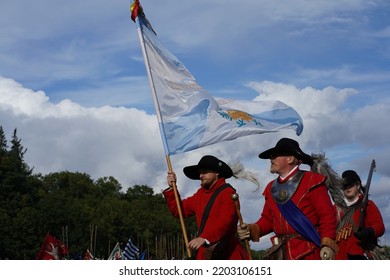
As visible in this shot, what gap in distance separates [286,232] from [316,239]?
15.0 inches

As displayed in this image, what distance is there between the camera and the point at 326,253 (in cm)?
965

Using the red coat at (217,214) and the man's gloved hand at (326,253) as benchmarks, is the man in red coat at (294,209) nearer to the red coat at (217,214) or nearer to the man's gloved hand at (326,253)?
the man's gloved hand at (326,253)

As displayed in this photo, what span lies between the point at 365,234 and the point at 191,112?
9.42 ft

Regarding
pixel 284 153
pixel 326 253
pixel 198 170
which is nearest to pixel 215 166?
pixel 198 170

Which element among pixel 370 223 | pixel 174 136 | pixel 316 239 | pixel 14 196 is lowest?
pixel 316 239

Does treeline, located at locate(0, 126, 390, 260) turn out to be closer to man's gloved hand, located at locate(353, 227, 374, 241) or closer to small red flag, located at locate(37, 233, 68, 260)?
small red flag, located at locate(37, 233, 68, 260)

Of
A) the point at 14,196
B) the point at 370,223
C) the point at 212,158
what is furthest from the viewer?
the point at 14,196

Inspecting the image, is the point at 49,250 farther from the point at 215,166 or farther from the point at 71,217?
the point at 71,217

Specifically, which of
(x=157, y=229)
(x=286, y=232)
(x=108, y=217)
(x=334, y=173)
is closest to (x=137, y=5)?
(x=334, y=173)

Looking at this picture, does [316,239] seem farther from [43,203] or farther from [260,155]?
[43,203]

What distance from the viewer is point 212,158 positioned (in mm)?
12031

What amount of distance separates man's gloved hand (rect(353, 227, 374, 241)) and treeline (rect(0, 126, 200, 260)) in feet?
142

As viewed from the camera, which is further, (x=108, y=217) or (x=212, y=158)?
(x=108, y=217)

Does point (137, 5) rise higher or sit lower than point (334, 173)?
higher
